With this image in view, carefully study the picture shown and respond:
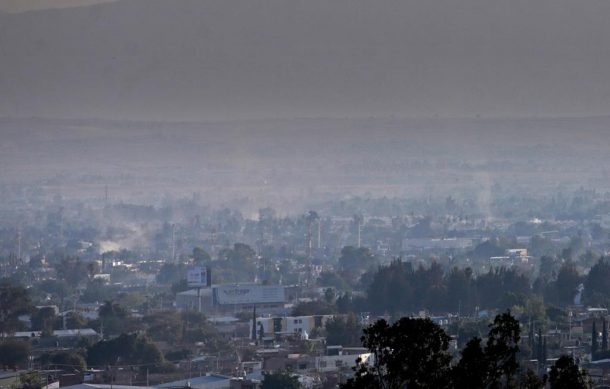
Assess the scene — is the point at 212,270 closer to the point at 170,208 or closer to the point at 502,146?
the point at 170,208

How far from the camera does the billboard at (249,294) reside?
5159cm

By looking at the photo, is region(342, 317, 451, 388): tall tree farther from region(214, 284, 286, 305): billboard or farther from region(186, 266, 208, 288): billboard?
region(186, 266, 208, 288): billboard

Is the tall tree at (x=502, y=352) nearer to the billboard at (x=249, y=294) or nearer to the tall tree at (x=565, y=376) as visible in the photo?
the tall tree at (x=565, y=376)

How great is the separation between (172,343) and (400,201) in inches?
2743

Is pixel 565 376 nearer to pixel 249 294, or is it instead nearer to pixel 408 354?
pixel 408 354

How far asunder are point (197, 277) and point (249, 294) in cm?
260

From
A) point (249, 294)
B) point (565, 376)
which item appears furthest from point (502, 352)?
point (249, 294)

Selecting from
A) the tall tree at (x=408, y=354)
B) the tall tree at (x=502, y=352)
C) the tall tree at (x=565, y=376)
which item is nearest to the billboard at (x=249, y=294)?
the tall tree at (x=565, y=376)

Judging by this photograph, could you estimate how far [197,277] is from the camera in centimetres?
5481

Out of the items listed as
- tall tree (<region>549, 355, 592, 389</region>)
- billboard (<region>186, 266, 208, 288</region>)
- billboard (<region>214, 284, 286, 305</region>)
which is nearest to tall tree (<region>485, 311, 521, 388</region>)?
tall tree (<region>549, 355, 592, 389</region>)

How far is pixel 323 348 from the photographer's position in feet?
122

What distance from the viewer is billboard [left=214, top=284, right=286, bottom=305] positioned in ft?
169

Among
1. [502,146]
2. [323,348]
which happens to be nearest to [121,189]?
[502,146]

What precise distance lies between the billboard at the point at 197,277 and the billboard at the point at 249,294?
72cm
